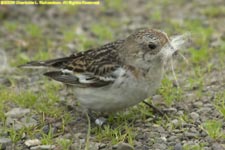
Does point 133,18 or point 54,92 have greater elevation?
point 133,18

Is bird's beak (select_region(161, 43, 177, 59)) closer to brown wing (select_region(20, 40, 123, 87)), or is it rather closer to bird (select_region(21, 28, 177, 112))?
bird (select_region(21, 28, 177, 112))

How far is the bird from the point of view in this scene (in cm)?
603

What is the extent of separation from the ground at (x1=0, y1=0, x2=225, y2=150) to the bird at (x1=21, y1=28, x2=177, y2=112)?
1.12 ft

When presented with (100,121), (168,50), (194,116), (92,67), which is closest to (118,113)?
(100,121)

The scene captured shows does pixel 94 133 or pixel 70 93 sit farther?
pixel 70 93

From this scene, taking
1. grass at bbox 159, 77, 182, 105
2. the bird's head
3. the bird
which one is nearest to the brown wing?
the bird

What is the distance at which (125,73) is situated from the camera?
19.9 ft

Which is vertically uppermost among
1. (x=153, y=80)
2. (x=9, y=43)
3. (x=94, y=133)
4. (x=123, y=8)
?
(x=123, y=8)

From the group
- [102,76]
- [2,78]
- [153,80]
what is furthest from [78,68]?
[2,78]

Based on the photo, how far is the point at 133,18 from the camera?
10.3 meters

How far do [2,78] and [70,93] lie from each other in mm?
1214

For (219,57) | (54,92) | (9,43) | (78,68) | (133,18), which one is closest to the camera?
(78,68)

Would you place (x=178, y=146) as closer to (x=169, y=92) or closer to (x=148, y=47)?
(x=148, y=47)

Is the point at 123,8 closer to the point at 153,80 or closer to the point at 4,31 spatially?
the point at 4,31
